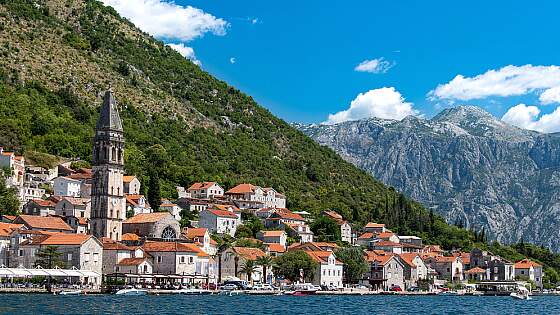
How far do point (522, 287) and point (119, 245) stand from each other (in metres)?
73.2

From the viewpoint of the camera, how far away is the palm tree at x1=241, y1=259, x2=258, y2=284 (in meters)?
124

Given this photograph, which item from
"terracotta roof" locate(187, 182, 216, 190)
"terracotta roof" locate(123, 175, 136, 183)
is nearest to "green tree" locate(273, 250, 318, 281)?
"terracotta roof" locate(123, 175, 136, 183)

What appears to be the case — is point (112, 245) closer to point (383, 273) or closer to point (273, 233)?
point (273, 233)

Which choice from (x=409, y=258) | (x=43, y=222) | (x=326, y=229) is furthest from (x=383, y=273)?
(x=43, y=222)

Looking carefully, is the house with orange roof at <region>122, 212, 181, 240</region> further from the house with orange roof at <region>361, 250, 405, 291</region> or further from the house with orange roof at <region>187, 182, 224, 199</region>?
the house with orange roof at <region>187, 182, 224, 199</region>

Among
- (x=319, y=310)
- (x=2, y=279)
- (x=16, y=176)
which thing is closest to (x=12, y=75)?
(x=16, y=176)

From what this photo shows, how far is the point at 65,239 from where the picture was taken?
106438 millimetres

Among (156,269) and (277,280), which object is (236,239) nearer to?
(277,280)

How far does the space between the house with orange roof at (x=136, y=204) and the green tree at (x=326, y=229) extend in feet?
106

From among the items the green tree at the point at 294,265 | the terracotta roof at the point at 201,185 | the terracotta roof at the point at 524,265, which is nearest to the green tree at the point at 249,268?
the green tree at the point at 294,265

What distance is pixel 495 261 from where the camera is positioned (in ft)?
565

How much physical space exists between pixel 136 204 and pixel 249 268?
76.8 ft

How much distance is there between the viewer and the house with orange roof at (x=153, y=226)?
121375 millimetres

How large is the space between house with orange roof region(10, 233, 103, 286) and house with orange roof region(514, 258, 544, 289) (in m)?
93.4
